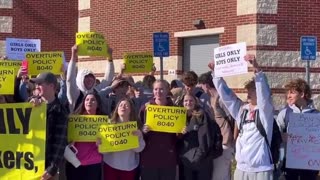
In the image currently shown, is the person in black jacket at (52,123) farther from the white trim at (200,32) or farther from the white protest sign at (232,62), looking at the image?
the white trim at (200,32)

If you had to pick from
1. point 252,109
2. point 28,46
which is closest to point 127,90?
point 252,109

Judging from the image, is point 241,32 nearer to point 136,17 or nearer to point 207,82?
point 136,17

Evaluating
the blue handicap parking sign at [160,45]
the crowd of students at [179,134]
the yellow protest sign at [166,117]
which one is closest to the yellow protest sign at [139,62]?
the blue handicap parking sign at [160,45]

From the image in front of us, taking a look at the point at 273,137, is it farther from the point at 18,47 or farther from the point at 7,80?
the point at 18,47

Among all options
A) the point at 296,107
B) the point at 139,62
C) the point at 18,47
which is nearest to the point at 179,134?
the point at 296,107

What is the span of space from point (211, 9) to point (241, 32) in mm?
1308

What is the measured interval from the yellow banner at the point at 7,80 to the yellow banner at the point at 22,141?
55cm

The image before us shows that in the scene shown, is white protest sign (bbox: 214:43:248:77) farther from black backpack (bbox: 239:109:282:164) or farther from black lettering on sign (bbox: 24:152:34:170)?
black lettering on sign (bbox: 24:152:34:170)

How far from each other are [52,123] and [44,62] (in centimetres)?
345

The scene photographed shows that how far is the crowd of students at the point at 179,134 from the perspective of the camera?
689cm

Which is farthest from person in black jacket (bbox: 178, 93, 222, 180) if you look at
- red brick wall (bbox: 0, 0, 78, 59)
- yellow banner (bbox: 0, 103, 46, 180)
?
red brick wall (bbox: 0, 0, 78, 59)

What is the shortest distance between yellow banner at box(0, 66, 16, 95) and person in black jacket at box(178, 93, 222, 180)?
2.06 m

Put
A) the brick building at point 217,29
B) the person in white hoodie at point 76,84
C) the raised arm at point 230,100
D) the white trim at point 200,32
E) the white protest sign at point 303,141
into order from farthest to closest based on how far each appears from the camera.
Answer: the white trim at point 200,32 → the brick building at point 217,29 → the person in white hoodie at point 76,84 → the white protest sign at point 303,141 → the raised arm at point 230,100

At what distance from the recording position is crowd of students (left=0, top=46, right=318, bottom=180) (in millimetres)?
6895
